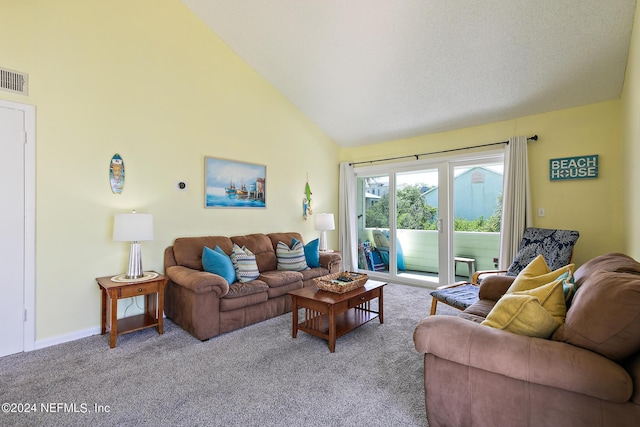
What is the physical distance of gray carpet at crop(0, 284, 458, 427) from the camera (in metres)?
1.78

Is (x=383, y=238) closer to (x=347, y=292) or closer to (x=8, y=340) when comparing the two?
(x=347, y=292)

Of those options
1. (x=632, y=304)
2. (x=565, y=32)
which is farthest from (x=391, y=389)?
(x=565, y=32)

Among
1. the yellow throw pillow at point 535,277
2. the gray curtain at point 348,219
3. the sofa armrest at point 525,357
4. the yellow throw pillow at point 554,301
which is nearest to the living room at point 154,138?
the yellow throw pillow at point 535,277

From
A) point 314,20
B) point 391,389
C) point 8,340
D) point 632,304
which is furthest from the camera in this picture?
point 314,20

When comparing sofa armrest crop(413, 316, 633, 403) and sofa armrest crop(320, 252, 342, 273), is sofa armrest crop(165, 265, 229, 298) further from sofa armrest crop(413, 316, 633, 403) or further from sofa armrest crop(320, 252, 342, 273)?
sofa armrest crop(413, 316, 633, 403)

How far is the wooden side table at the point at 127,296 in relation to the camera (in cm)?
265

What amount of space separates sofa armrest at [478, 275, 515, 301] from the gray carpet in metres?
0.83

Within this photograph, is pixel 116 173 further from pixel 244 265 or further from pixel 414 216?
pixel 414 216

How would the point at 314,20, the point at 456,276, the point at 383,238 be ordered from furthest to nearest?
1. the point at 383,238
2. the point at 456,276
3. the point at 314,20

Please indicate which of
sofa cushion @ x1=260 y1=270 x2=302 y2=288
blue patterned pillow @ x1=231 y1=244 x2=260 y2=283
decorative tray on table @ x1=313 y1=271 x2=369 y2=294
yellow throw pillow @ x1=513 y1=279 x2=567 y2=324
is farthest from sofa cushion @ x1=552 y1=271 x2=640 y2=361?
blue patterned pillow @ x1=231 y1=244 x2=260 y2=283

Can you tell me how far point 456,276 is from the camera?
4.72 meters

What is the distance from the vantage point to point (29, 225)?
8.62 ft

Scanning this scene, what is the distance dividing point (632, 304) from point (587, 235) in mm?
3084

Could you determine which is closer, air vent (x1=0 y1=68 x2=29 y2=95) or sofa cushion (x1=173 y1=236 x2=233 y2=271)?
air vent (x1=0 y1=68 x2=29 y2=95)
